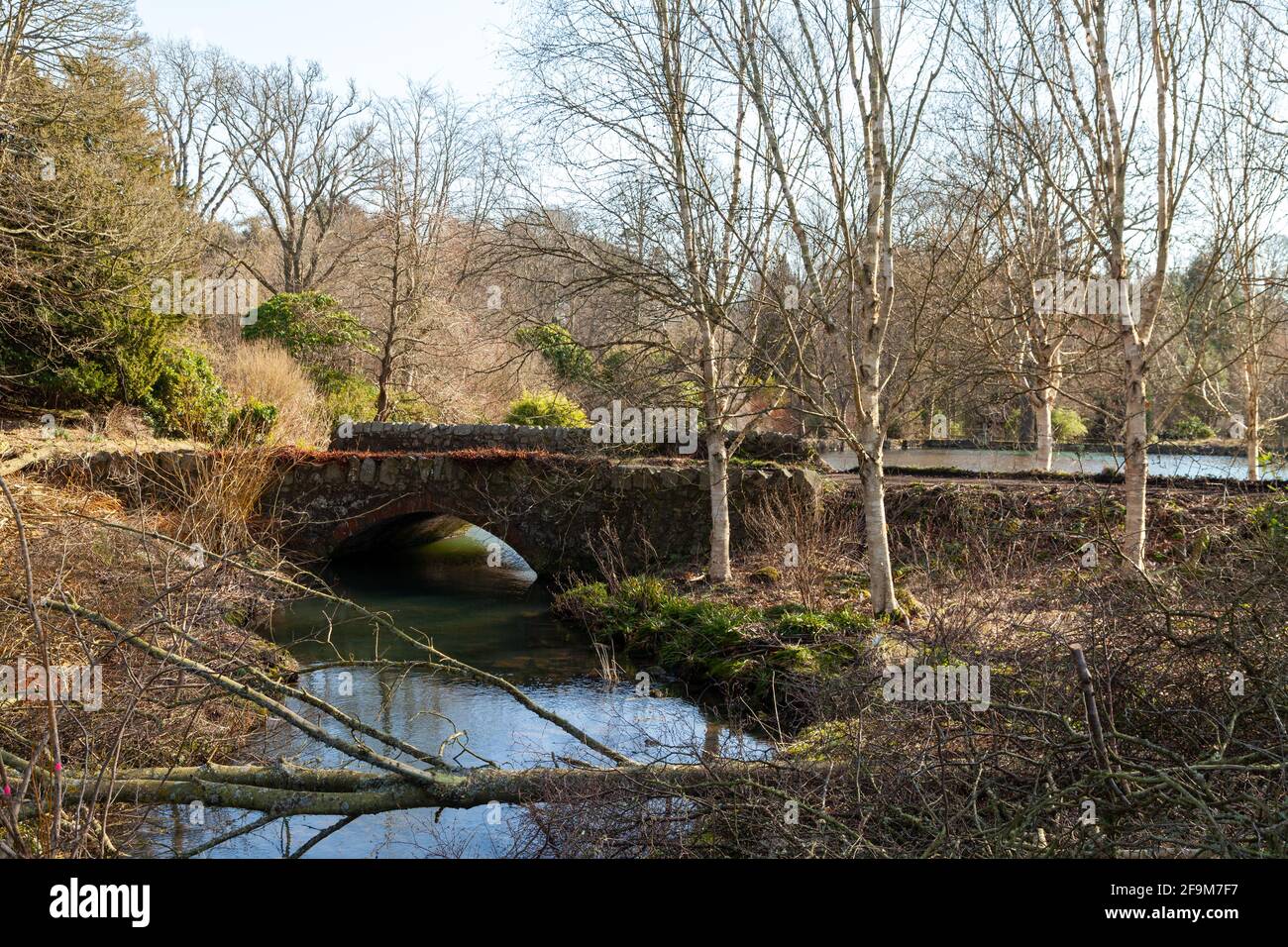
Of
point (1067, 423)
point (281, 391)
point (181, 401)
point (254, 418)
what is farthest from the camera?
point (1067, 423)

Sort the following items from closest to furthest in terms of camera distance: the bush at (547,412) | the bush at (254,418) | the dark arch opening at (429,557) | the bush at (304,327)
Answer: the dark arch opening at (429,557), the bush at (254,418), the bush at (547,412), the bush at (304,327)

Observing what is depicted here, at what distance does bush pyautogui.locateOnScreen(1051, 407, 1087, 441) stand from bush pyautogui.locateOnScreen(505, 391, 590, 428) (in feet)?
52.0

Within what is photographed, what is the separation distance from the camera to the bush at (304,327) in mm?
24016

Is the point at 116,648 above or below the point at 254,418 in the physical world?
below

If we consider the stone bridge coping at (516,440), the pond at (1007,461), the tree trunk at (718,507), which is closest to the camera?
the tree trunk at (718,507)

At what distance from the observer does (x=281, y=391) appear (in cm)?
2017

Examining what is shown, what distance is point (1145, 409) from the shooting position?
9.48 m

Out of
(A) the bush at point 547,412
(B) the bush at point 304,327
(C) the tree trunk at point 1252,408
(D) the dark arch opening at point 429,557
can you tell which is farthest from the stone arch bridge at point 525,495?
(B) the bush at point 304,327

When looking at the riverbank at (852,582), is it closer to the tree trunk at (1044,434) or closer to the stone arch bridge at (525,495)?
the stone arch bridge at (525,495)

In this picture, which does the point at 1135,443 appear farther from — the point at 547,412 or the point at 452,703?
the point at 547,412

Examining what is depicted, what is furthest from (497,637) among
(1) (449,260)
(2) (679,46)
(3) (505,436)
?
(1) (449,260)

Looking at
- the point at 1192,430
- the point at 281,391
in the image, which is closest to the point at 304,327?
the point at 281,391

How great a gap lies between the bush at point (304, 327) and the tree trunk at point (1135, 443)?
1909cm

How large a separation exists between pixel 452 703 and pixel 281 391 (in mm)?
12101
